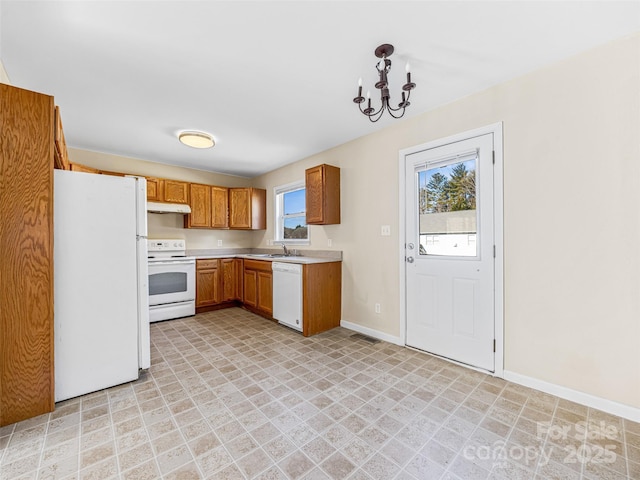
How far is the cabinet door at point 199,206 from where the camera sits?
4.68 meters

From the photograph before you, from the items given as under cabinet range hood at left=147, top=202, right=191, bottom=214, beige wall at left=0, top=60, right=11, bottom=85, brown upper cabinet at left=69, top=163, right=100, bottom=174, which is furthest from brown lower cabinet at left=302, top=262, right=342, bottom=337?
brown upper cabinet at left=69, top=163, right=100, bottom=174

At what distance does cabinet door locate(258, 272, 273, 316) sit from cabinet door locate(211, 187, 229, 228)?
4.74ft

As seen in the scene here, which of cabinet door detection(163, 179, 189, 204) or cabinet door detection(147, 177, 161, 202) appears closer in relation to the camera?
cabinet door detection(147, 177, 161, 202)

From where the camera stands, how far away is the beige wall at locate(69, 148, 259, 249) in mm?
4100

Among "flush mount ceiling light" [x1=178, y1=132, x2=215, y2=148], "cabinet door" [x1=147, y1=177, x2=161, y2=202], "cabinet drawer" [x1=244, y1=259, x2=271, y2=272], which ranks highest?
"flush mount ceiling light" [x1=178, y1=132, x2=215, y2=148]

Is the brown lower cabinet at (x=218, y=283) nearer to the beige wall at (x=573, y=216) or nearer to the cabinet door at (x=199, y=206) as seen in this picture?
the cabinet door at (x=199, y=206)

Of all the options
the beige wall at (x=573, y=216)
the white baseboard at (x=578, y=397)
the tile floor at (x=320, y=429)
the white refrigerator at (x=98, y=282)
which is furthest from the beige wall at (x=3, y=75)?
the white baseboard at (x=578, y=397)

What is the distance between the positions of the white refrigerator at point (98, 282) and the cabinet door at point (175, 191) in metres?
2.30

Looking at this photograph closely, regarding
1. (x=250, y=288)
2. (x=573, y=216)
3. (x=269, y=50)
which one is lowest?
A: (x=250, y=288)

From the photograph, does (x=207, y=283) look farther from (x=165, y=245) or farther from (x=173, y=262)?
(x=165, y=245)

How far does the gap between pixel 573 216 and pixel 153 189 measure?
504cm

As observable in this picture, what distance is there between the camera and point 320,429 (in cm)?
170

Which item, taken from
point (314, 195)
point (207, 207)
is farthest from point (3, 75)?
point (314, 195)

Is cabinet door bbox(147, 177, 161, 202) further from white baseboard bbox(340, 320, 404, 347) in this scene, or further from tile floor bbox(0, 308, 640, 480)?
white baseboard bbox(340, 320, 404, 347)
